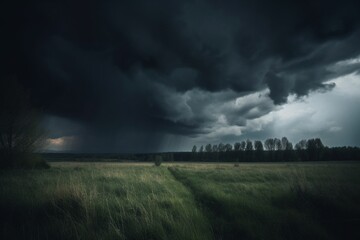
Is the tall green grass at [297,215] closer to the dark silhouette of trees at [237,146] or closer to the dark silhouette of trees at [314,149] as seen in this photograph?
the dark silhouette of trees at [314,149]

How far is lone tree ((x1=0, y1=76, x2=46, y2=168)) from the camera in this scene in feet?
47.7

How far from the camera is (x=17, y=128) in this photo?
16078mm

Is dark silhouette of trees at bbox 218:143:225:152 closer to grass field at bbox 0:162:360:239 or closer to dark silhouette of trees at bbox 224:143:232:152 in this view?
dark silhouette of trees at bbox 224:143:232:152

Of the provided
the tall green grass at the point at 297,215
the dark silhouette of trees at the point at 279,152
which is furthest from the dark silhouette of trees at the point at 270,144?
the tall green grass at the point at 297,215

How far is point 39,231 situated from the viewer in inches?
125

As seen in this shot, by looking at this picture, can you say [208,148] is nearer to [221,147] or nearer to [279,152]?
[221,147]

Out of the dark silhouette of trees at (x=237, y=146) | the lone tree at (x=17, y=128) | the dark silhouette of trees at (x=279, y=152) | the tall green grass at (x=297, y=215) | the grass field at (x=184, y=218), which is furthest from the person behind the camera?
the dark silhouette of trees at (x=237, y=146)

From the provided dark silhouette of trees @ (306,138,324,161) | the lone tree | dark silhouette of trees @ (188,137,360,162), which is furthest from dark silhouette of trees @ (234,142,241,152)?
the lone tree

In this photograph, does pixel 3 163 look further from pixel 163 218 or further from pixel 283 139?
pixel 283 139

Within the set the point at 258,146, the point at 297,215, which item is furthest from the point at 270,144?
the point at 297,215

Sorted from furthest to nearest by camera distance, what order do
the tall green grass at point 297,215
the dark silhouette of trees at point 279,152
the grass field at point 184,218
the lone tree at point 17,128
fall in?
the dark silhouette of trees at point 279,152, the lone tree at point 17,128, the tall green grass at point 297,215, the grass field at point 184,218

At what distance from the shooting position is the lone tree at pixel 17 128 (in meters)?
14.5

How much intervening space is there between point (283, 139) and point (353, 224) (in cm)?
11255

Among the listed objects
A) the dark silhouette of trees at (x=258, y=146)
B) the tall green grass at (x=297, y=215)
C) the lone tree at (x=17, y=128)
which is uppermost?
the dark silhouette of trees at (x=258, y=146)
